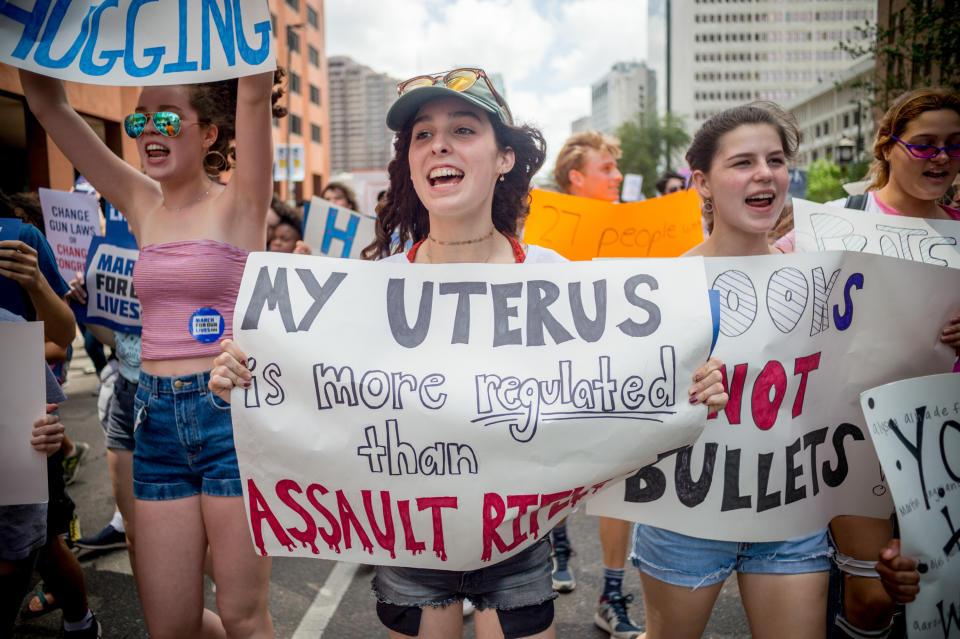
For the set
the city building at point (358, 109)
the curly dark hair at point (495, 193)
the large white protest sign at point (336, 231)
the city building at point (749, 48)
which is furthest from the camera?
the city building at point (358, 109)

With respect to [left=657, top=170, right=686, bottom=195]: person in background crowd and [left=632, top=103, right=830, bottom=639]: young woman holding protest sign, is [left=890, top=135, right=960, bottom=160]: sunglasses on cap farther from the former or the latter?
[left=657, top=170, right=686, bottom=195]: person in background crowd

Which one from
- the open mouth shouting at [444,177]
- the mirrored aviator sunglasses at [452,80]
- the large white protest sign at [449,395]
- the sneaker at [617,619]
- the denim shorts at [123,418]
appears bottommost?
the sneaker at [617,619]

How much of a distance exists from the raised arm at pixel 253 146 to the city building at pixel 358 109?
151447 millimetres

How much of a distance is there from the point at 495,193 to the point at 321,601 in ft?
8.24

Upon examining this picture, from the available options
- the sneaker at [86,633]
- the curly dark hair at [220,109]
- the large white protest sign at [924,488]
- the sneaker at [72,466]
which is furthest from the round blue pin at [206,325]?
the sneaker at [72,466]

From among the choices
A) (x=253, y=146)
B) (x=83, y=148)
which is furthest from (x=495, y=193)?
(x=83, y=148)

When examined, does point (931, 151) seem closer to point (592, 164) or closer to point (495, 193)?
point (495, 193)

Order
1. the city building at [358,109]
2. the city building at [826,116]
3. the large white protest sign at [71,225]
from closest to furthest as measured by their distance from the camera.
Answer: the large white protest sign at [71,225] → the city building at [826,116] → the city building at [358,109]

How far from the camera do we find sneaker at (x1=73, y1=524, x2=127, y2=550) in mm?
4168

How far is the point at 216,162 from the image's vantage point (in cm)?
247

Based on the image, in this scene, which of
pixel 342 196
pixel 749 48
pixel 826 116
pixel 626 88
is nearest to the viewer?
pixel 342 196

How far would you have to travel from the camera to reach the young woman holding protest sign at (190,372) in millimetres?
2148

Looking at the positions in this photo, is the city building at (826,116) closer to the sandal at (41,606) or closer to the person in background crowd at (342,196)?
the person in background crowd at (342,196)

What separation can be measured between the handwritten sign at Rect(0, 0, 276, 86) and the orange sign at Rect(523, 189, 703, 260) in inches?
106
